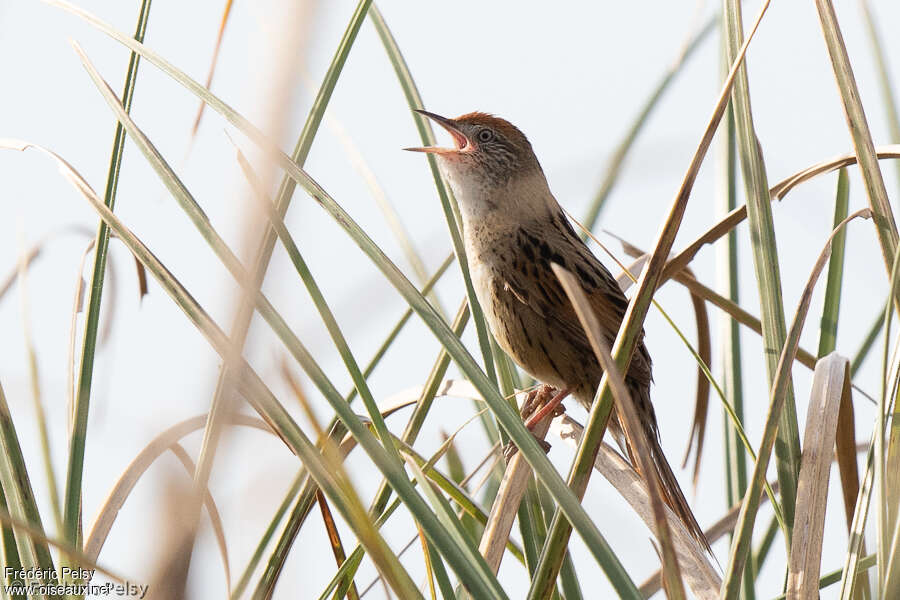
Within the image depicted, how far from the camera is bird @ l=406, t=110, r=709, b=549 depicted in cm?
344

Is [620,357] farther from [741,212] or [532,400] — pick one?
[532,400]

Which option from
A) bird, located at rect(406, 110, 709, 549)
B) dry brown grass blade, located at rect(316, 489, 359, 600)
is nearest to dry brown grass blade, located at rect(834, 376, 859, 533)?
dry brown grass blade, located at rect(316, 489, 359, 600)

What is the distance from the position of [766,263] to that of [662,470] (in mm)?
1079

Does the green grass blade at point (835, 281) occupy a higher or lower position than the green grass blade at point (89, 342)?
lower

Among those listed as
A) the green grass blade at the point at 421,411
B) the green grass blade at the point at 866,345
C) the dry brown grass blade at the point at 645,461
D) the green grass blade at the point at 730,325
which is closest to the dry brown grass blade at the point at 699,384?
the green grass blade at the point at 730,325

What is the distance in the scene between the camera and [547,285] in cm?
347

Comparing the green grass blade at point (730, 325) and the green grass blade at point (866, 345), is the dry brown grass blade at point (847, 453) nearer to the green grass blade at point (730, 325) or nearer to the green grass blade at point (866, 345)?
the green grass blade at point (730, 325)

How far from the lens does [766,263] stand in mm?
1900

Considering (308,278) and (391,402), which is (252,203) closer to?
(308,278)

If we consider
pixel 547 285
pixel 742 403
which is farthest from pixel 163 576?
pixel 547 285

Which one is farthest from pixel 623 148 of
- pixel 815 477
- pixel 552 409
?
pixel 815 477

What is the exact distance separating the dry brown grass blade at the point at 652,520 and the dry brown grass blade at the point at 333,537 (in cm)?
63

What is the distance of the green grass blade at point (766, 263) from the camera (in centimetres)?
183

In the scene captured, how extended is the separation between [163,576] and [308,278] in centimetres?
96
